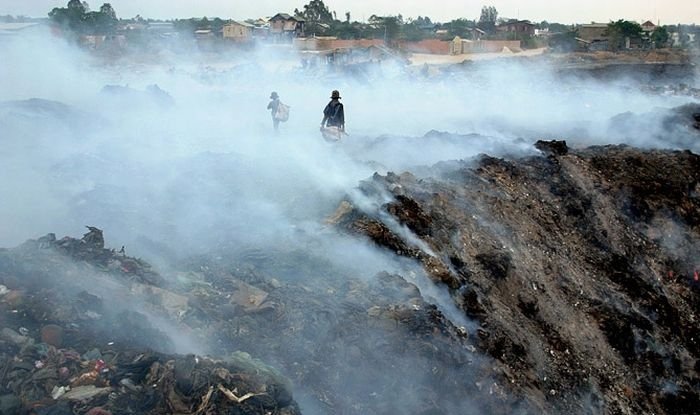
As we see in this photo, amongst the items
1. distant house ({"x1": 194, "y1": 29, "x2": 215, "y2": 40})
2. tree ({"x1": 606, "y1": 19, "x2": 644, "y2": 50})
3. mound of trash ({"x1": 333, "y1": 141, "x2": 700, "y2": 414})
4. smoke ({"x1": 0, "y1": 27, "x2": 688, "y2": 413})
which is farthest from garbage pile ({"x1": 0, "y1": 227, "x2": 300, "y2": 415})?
tree ({"x1": 606, "y1": 19, "x2": 644, "y2": 50})

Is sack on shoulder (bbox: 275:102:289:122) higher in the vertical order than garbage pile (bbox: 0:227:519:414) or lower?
higher

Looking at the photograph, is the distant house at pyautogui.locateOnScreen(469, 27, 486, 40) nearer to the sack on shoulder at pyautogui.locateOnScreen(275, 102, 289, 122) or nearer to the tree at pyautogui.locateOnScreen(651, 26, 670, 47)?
the tree at pyautogui.locateOnScreen(651, 26, 670, 47)

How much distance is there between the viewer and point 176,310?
18.2 ft

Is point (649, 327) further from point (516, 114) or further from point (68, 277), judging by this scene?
point (516, 114)

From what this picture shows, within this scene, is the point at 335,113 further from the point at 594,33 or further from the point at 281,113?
the point at 594,33

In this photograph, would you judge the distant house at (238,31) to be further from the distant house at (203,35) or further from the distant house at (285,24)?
the distant house at (285,24)

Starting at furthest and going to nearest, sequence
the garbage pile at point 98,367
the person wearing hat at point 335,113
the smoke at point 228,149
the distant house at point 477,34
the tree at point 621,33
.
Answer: the distant house at point 477,34 < the tree at point 621,33 < the person wearing hat at point 335,113 < the smoke at point 228,149 < the garbage pile at point 98,367

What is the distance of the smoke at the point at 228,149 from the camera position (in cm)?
716

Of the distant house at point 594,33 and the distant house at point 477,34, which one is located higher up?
the distant house at point 594,33

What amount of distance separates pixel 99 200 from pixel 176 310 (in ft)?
11.0

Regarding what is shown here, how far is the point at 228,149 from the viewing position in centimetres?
1152

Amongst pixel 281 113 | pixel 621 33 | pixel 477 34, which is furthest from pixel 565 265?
pixel 477 34

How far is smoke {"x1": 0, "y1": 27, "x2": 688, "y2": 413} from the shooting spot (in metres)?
7.16

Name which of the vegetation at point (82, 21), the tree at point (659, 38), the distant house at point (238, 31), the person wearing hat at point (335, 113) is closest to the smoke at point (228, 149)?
the person wearing hat at point (335, 113)
